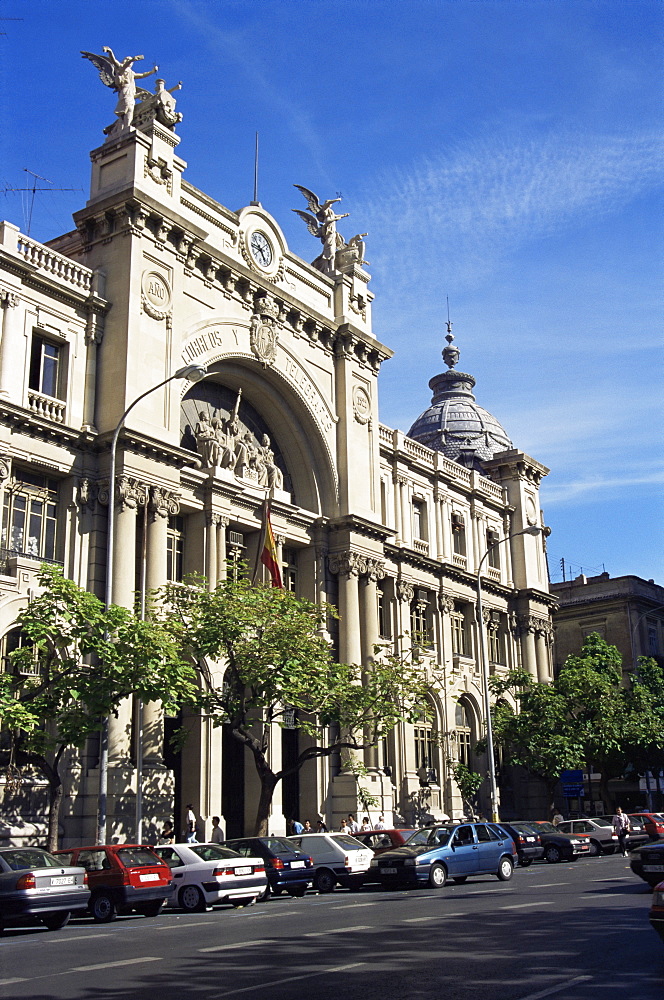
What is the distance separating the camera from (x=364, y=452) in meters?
44.0

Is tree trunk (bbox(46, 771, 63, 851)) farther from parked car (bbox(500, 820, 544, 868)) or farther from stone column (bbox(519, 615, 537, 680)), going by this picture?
stone column (bbox(519, 615, 537, 680))

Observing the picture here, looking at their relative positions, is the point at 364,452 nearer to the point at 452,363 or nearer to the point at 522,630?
the point at 522,630

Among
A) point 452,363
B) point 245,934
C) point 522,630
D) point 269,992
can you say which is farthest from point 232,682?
point 452,363

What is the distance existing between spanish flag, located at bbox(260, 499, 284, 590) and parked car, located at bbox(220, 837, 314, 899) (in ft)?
35.4

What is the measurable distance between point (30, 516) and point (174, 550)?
6147 millimetres

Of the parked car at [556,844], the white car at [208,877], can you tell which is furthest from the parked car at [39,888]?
the parked car at [556,844]

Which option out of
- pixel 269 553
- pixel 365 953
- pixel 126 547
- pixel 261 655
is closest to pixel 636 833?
pixel 269 553

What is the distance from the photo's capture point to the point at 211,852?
73.7ft

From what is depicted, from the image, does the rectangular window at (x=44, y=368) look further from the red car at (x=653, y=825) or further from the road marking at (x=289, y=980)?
the red car at (x=653, y=825)

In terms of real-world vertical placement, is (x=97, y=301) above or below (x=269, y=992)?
above

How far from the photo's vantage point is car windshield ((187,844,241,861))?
22.4 metres

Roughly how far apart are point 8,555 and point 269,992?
65.0ft

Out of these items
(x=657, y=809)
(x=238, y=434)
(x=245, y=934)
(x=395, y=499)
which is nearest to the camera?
(x=245, y=934)

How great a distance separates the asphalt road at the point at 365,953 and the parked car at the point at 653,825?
589 inches
